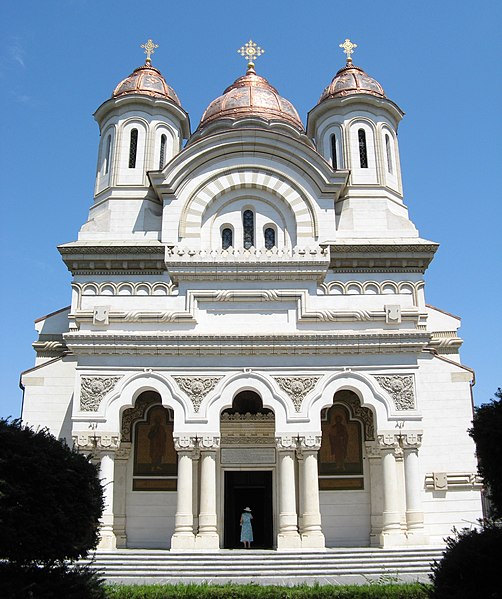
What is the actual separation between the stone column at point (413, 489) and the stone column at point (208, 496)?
17.2 ft

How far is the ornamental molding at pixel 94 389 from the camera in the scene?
63.9ft

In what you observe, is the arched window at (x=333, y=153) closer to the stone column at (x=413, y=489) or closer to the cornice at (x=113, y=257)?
the cornice at (x=113, y=257)

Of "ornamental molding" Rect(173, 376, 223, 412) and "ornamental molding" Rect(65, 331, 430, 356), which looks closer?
"ornamental molding" Rect(173, 376, 223, 412)

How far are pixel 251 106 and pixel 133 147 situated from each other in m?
5.37

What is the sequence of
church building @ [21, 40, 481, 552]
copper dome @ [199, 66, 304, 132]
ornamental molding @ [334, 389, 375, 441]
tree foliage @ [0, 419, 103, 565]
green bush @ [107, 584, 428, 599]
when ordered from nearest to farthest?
tree foliage @ [0, 419, 103, 565] < green bush @ [107, 584, 428, 599] < church building @ [21, 40, 481, 552] < ornamental molding @ [334, 389, 375, 441] < copper dome @ [199, 66, 304, 132]

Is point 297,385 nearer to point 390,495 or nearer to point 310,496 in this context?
point 310,496

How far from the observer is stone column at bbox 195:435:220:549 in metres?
18.4

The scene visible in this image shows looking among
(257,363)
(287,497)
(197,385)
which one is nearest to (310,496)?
(287,497)

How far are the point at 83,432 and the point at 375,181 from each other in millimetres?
14688

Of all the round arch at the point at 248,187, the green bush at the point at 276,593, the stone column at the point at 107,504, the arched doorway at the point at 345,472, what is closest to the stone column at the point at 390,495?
the arched doorway at the point at 345,472

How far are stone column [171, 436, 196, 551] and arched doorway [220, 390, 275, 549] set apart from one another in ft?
7.63

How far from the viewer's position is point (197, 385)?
64.6 ft

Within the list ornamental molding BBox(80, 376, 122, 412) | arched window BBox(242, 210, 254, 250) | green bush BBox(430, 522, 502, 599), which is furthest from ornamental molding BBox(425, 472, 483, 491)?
green bush BBox(430, 522, 502, 599)

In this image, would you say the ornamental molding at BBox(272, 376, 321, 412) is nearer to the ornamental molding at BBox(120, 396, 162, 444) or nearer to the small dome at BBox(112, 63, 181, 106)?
the ornamental molding at BBox(120, 396, 162, 444)
